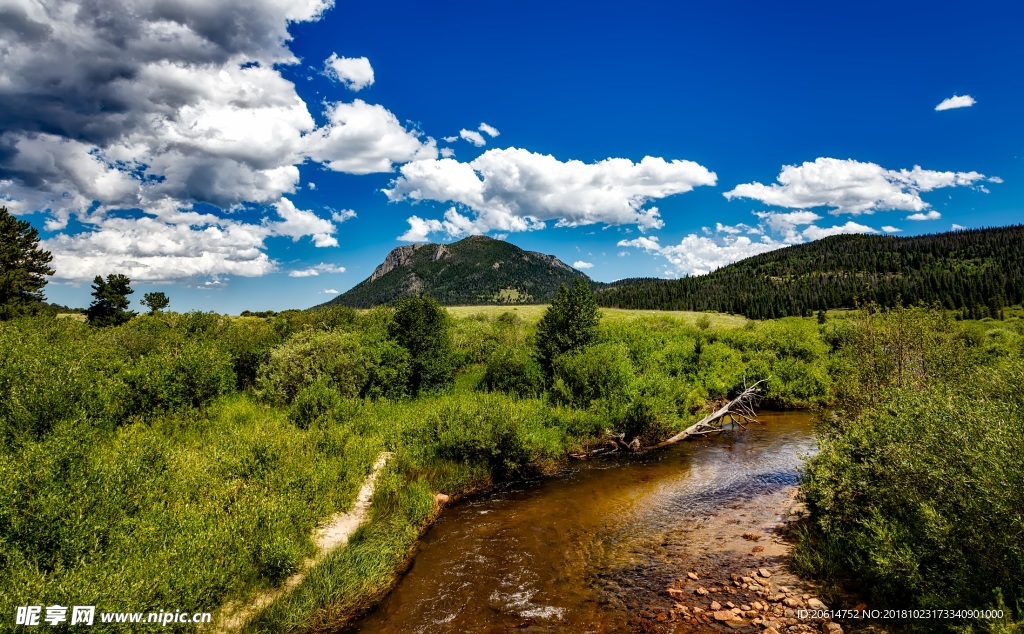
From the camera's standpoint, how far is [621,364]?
32.1 m

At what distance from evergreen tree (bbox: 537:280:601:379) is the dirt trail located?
712 inches

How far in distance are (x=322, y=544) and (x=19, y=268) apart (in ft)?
202

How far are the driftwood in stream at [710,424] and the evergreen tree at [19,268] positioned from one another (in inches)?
2310

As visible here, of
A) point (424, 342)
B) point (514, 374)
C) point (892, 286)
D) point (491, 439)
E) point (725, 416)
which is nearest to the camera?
point (491, 439)

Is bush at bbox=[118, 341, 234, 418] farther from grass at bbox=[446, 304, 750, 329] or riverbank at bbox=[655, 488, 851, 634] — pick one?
grass at bbox=[446, 304, 750, 329]

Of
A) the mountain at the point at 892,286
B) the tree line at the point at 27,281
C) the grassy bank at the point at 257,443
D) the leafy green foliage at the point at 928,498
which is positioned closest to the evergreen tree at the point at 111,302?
the tree line at the point at 27,281

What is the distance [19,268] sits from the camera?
49344 millimetres

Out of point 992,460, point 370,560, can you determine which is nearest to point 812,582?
point 992,460

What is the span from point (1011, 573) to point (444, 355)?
3353 cm

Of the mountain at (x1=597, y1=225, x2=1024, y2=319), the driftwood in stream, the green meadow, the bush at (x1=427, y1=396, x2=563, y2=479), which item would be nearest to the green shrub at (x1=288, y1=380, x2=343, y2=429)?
the green meadow

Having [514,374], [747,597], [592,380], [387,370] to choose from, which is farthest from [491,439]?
[387,370]

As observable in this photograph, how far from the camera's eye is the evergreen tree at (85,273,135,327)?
65713mm

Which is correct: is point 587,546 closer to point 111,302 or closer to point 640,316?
point 640,316

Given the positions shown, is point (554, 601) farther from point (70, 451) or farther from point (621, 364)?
point (621, 364)
